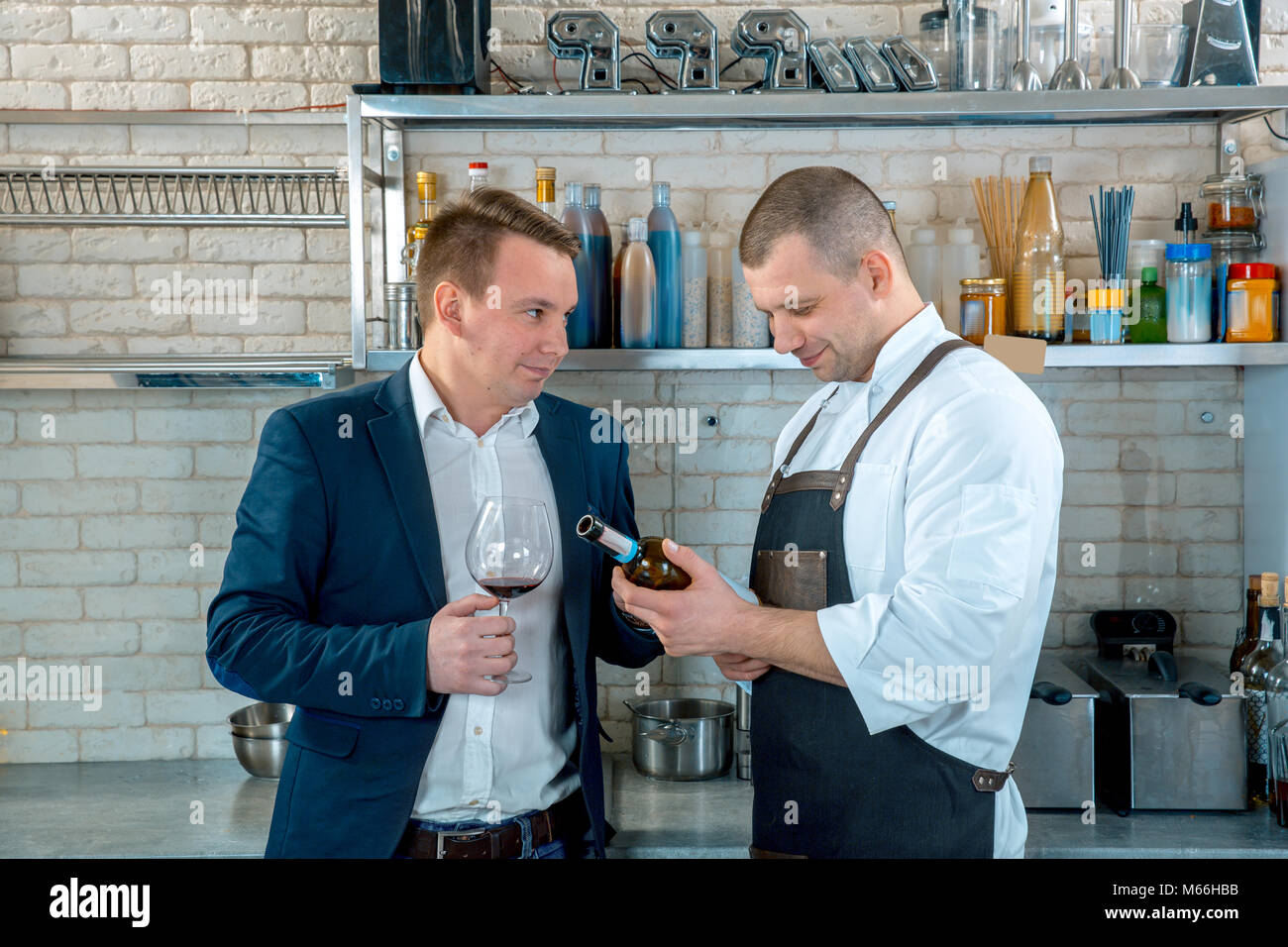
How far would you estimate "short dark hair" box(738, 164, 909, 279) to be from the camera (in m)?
1.65

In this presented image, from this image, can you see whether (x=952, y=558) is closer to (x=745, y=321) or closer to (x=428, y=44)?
(x=745, y=321)

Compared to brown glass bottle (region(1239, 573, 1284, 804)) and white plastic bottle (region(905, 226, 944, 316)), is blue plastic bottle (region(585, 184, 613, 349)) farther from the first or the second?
brown glass bottle (region(1239, 573, 1284, 804))

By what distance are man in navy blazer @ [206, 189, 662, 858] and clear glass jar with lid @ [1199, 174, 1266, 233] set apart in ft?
5.36

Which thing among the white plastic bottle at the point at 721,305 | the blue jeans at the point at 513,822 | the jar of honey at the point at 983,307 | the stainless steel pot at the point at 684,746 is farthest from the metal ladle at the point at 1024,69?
the blue jeans at the point at 513,822

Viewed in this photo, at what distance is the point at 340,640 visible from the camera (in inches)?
59.9

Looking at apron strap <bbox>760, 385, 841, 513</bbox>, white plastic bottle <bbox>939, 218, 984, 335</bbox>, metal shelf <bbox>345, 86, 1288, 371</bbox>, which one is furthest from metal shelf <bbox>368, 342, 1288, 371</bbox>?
apron strap <bbox>760, 385, 841, 513</bbox>

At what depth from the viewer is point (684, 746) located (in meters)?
2.48

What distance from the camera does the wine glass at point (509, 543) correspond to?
4.82 ft

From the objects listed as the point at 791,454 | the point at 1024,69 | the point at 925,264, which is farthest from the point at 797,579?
the point at 1024,69

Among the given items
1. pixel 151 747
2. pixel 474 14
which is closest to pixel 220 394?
pixel 151 747

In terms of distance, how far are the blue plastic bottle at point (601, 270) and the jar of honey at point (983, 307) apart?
78 centimetres

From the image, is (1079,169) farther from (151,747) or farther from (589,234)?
(151,747)

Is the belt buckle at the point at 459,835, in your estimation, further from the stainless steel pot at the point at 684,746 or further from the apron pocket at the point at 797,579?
the stainless steel pot at the point at 684,746
